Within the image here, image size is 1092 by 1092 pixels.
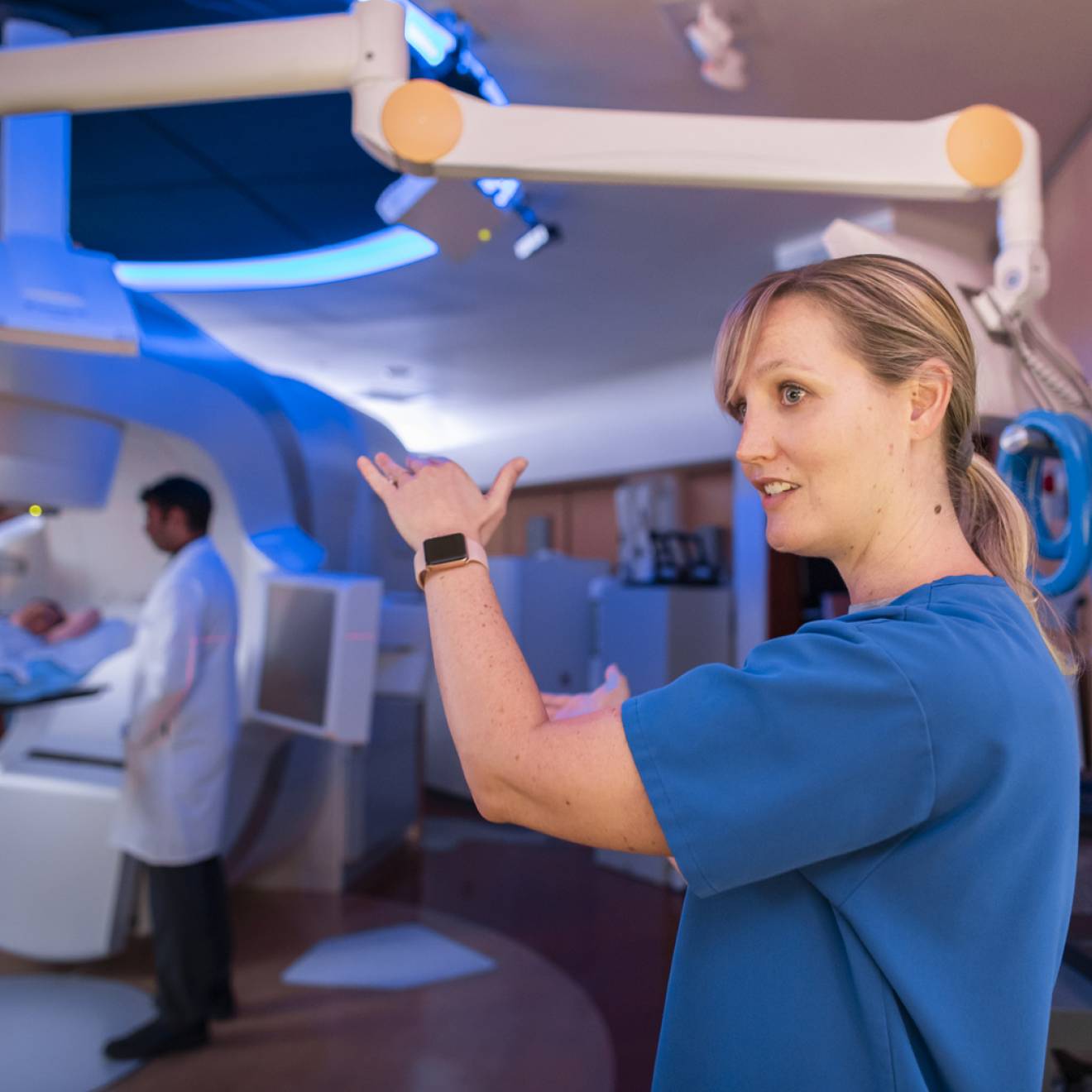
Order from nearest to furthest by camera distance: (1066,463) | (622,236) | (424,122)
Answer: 1. (424,122)
2. (1066,463)
3. (622,236)

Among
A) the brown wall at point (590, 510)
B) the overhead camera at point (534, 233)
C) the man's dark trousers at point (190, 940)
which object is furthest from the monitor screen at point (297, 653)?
the brown wall at point (590, 510)

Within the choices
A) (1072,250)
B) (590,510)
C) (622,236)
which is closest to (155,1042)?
(622,236)

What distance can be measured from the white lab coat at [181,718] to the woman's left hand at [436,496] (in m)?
1.94

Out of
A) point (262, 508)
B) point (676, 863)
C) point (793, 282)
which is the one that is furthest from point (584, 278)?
point (676, 863)

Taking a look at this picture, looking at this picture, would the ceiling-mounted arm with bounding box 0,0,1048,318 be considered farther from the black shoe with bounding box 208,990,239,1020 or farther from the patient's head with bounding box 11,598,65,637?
the patient's head with bounding box 11,598,65,637

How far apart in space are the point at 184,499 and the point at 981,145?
7.49 feet

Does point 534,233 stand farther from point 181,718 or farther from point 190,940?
point 190,940

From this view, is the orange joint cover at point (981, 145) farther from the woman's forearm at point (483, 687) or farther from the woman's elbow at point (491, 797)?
the woman's elbow at point (491, 797)

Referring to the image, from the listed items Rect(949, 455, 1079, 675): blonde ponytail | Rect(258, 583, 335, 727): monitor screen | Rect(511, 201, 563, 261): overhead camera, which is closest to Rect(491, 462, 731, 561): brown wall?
Rect(511, 201, 563, 261): overhead camera

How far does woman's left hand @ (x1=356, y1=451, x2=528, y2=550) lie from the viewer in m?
0.75

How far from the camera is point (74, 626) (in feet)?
10.5

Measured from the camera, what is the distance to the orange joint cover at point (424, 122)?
3.25ft

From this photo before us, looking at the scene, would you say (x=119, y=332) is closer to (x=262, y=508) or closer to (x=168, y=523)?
(x=168, y=523)

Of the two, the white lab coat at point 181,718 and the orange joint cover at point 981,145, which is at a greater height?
the orange joint cover at point 981,145
